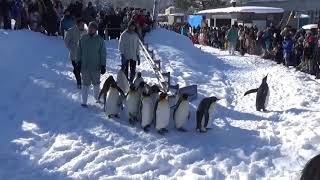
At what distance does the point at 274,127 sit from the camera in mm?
10203

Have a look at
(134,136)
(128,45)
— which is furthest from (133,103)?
(128,45)

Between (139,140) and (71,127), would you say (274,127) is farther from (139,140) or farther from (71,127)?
(71,127)

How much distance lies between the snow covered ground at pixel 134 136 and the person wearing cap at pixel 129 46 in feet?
4.57

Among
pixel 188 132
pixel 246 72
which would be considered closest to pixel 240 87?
pixel 246 72

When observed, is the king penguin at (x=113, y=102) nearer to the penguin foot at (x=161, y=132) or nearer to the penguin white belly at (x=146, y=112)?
the penguin white belly at (x=146, y=112)

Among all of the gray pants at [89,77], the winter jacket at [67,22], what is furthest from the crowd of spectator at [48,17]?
the gray pants at [89,77]

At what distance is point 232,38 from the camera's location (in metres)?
26.4

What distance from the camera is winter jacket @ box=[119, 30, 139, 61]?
41.2 feet

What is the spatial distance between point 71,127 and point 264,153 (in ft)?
11.6

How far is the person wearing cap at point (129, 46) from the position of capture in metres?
12.5

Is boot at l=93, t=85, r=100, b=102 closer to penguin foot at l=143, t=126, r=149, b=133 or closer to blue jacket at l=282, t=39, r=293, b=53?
penguin foot at l=143, t=126, r=149, b=133

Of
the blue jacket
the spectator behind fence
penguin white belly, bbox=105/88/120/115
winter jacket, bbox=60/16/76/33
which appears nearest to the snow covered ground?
penguin white belly, bbox=105/88/120/115

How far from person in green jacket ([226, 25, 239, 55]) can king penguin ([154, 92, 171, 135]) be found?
17349 millimetres

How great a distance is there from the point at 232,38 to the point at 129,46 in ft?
47.6
